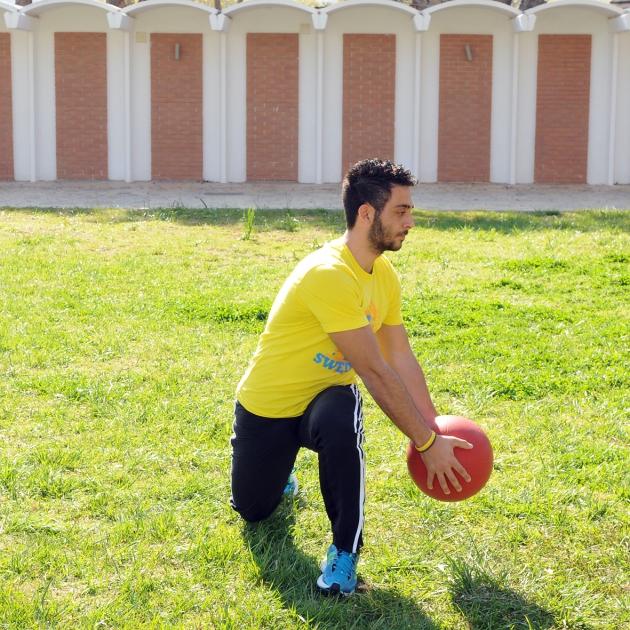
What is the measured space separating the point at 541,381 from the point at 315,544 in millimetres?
2723

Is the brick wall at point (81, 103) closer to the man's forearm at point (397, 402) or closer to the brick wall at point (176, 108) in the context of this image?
the brick wall at point (176, 108)

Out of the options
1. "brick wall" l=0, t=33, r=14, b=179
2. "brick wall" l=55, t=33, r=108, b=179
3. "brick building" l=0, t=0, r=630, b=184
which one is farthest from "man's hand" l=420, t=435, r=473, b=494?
"brick wall" l=0, t=33, r=14, b=179

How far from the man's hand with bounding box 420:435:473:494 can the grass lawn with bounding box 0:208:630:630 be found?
0.37 m

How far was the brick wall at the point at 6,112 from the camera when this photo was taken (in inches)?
803

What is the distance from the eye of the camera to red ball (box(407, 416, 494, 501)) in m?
3.74

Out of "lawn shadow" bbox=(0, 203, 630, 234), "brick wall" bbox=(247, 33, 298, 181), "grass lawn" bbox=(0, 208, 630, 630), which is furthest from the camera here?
"brick wall" bbox=(247, 33, 298, 181)

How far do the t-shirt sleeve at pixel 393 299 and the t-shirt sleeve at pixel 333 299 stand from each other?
449 millimetres

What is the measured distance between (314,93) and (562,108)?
214 inches

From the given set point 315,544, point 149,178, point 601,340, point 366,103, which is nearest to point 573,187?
point 366,103

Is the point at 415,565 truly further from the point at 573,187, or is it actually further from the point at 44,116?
the point at 44,116

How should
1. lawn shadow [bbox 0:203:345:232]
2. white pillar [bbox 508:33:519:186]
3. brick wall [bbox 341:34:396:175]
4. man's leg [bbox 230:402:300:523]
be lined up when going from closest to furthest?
man's leg [bbox 230:402:300:523] → lawn shadow [bbox 0:203:345:232] → white pillar [bbox 508:33:519:186] → brick wall [bbox 341:34:396:175]

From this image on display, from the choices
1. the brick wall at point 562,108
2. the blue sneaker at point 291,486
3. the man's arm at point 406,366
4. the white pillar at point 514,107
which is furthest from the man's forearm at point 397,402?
the brick wall at point 562,108

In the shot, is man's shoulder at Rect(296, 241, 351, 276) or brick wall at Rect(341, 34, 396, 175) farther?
brick wall at Rect(341, 34, 396, 175)

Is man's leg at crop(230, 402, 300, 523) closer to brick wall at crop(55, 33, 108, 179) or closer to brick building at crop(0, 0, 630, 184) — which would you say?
brick building at crop(0, 0, 630, 184)
